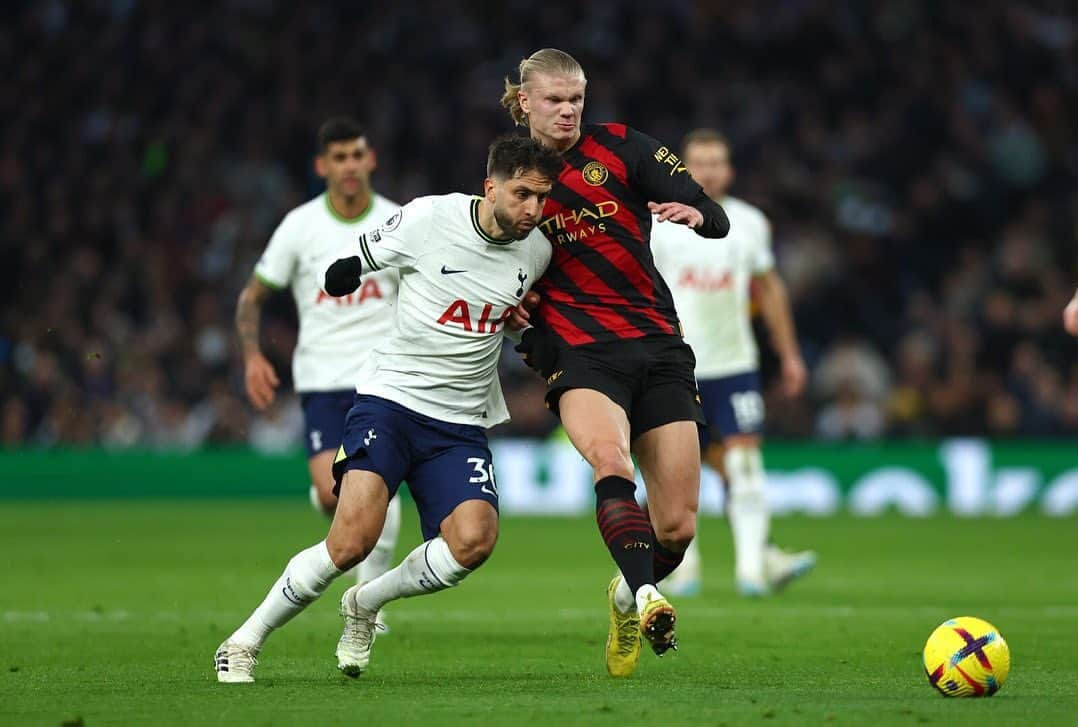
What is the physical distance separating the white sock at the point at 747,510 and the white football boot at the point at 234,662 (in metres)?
5.15

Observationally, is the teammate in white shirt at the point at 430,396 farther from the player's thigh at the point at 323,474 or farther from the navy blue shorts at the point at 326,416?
the navy blue shorts at the point at 326,416

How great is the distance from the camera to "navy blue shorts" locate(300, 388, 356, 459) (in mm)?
9648

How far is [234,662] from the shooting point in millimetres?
7047

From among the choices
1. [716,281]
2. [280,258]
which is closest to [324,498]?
[280,258]

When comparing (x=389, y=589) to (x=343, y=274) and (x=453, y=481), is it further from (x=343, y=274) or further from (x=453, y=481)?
(x=343, y=274)

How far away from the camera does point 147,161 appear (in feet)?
77.0

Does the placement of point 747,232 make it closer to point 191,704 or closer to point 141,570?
point 141,570

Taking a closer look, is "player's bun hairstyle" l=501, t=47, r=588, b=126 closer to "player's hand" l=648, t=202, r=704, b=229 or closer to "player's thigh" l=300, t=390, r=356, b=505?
"player's hand" l=648, t=202, r=704, b=229

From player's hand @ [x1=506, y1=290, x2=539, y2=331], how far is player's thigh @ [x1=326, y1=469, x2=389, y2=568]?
2.81 ft

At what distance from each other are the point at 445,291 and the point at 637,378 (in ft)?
2.84

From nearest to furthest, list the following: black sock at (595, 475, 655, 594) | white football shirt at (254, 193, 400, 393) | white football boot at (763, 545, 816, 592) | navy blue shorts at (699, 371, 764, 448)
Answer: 1. black sock at (595, 475, 655, 594)
2. white football shirt at (254, 193, 400, 393)
3. white football boot at (763, 545, 816, 592)
4. navy blue shorts at (699, 371, 764, 448)

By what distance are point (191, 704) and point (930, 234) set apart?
1719 cm

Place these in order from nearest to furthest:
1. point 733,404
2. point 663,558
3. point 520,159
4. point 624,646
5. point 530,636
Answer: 1. point 520,159
2. point 624,646
3. point 663,558
4. point 530,636
5. point 733,404

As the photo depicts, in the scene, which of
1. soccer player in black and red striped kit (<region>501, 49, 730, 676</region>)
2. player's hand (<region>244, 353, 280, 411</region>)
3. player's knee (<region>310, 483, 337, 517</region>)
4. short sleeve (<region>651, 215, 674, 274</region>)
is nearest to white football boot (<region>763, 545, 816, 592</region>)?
short sleeve (<region>651, 215, 674, 274</region>)
